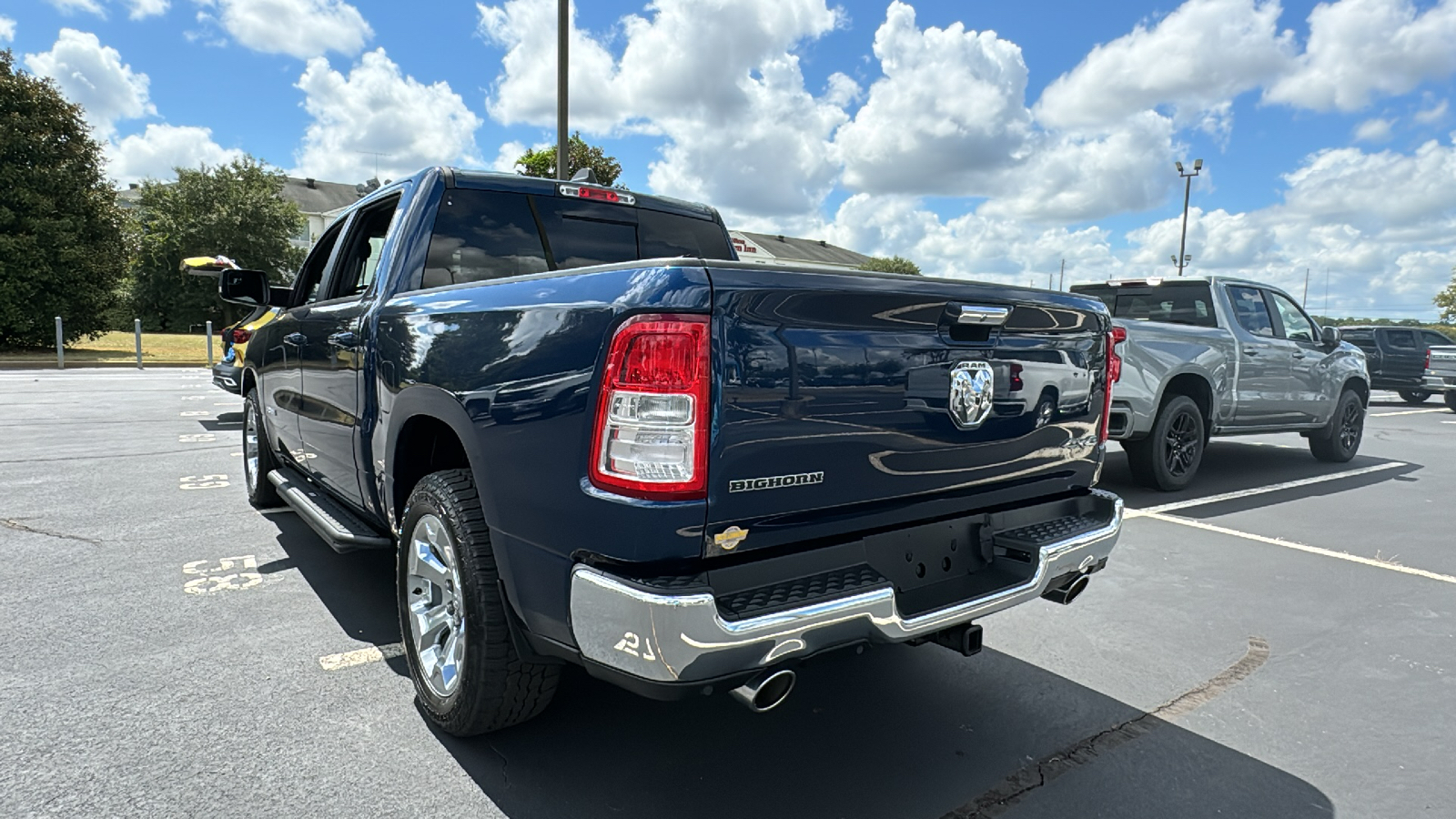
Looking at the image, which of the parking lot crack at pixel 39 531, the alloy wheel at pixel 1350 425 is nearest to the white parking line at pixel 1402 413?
the alloy wheel at pixel 1350 425

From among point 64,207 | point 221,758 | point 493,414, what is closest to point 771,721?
point 493,414

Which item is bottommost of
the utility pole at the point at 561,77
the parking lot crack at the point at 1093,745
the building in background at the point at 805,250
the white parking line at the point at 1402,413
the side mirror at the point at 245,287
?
the parking lot crack at the point at 1093,745

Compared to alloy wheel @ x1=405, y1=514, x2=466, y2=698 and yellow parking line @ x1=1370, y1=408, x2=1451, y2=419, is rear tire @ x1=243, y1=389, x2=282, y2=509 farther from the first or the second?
yellow parking line @ x1=1370, y1=408, x2=1451, y2=419

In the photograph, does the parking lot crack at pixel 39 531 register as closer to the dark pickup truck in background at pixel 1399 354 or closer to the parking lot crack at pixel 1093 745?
the parking lot crack at pixel 1093 745

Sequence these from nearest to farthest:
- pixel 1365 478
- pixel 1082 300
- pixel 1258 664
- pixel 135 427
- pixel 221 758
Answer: pixel 221 758 < pixel 1082 300 < pixel 1258 664 < pixel 1365 478 < pixel 135 427

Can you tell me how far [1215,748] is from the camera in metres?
2.78

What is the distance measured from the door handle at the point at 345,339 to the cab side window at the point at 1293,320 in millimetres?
8201

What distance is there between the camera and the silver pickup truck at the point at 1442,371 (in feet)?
54.0

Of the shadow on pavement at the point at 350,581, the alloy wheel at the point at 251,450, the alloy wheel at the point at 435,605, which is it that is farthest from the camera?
the alloy wheel at the point at 251,450

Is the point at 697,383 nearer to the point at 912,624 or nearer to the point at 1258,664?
the point at 912,624

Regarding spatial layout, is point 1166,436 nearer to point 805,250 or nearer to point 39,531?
point 39,531

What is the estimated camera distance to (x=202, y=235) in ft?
128

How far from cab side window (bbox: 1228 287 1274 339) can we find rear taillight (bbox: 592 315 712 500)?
729cm

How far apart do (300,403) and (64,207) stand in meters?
24.8
